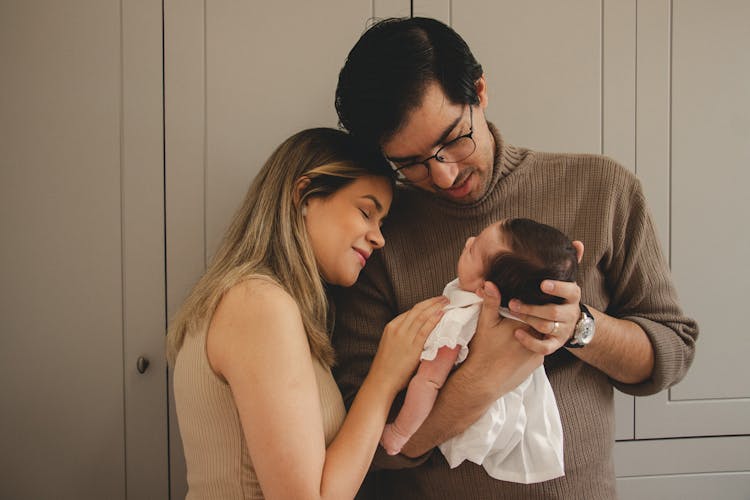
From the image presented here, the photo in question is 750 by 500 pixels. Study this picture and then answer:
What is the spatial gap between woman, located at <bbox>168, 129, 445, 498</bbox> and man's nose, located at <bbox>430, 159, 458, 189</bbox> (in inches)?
7.0

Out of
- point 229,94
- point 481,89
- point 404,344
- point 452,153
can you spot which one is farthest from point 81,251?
point 481,89

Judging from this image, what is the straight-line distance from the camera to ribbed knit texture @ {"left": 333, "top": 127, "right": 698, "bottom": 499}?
1.19m

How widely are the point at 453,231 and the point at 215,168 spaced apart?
32.9 inches

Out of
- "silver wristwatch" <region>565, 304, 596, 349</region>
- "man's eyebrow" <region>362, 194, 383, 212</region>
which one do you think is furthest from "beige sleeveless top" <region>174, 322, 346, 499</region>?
"silver wristwatch" <region>565, 304, 596, 349</region>

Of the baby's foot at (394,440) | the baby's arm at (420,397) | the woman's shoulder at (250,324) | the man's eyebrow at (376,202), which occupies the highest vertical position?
the man's eyebrow at (376,202)

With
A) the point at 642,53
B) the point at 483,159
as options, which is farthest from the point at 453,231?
the point at 642,53

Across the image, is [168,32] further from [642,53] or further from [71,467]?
[642,53]

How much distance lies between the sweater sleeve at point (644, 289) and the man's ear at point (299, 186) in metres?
0.86

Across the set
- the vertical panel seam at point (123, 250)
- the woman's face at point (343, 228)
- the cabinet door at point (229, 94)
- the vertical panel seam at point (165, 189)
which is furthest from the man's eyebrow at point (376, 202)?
the vertical panel seam at point (123, 250)

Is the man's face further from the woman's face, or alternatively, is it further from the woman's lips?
the woman's lips

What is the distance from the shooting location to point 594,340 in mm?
1118

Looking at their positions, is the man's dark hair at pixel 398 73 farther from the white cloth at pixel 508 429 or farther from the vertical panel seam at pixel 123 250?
the vertical panel seam at pixel 123 250

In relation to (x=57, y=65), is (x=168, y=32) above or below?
above

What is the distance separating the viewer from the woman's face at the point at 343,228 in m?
1.21
